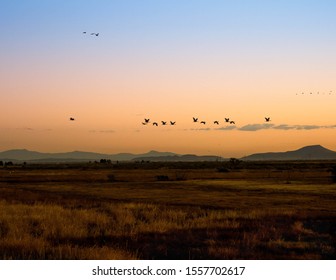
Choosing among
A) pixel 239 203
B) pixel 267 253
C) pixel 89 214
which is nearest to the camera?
pixel 267 253

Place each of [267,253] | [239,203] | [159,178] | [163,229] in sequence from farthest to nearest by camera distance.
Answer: [159,178]
[239,203]
[163,229]
[267,253]

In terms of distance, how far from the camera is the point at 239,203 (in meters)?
37.0

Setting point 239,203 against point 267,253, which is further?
point 239,203

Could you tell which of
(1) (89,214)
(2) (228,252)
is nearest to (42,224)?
(1) (89,214)

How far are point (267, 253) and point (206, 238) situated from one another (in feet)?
10.5
